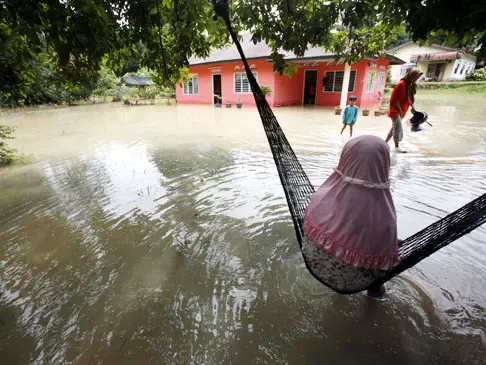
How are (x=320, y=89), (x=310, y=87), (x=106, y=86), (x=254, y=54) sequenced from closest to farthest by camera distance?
(x=254, y=54)
(x=320, y=89)
(x=310, y=87)
(x=106, y=86)

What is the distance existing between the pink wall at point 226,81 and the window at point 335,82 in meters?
2.60

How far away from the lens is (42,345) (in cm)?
147

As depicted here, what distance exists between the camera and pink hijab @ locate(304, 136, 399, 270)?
1.19m

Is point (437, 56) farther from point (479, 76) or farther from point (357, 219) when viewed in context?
point (357, 219)

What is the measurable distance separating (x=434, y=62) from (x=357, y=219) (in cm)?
2932

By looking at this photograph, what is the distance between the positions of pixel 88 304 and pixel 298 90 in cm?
1304

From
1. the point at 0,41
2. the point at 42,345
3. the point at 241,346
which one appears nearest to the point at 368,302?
the point at 241,346

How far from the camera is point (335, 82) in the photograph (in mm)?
12281

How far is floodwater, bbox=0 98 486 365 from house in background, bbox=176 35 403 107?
844 cm

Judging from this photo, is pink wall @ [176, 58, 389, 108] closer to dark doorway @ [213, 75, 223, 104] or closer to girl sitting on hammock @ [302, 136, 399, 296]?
dark doorway @ [213, 75, 223, 104]

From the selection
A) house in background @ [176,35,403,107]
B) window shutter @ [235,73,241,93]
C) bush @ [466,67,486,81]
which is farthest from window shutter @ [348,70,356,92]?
bush @ [466,67,486,81]

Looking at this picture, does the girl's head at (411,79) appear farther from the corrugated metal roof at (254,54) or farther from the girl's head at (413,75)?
the corrugated metal roof at (254,54)

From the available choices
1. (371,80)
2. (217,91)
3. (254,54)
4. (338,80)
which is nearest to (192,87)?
(217,91)

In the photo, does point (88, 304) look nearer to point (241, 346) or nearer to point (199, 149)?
point (241, 346)
